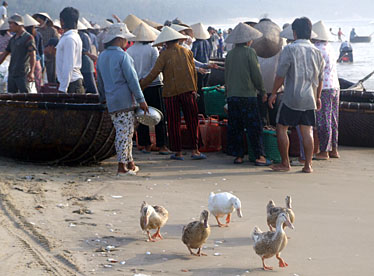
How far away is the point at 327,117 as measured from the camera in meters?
9.77

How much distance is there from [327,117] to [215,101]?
2.05m

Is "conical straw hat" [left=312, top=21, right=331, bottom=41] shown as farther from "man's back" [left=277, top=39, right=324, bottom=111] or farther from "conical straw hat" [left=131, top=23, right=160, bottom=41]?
"conical straw hat" [left=131, top=23, right=160, bottom=41]

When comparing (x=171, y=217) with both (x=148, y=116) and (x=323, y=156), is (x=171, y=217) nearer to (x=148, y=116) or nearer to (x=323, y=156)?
(x=148, y=116)

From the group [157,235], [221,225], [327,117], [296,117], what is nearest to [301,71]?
[296,117]

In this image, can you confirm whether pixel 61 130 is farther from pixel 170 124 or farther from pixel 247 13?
pixel 247 13

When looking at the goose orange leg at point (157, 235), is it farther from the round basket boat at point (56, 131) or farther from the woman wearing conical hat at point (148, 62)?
the woman wearing conical hat at point (148, 62)

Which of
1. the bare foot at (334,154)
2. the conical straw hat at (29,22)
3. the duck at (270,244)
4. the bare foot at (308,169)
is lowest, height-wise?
the bare foot at (334,154)

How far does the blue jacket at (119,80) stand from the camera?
27.0 feet

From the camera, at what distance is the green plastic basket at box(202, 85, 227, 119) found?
11103 millimetres

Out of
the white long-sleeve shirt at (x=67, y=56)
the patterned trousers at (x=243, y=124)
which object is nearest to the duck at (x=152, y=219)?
the patterned trousers at (x=243, y=124)

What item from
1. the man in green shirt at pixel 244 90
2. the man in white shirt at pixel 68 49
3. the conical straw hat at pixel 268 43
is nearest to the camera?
the man in green shirt at pixel 244 90

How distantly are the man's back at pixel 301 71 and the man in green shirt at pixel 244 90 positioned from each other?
0.54 meters

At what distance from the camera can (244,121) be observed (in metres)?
9.43

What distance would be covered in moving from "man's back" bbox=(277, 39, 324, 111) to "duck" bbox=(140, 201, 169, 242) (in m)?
3.34
